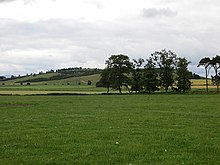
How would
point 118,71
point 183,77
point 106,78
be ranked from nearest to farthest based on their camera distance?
1. point 183,77
2. point 118,71
3. point 106,78

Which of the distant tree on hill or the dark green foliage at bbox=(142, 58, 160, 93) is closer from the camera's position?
the dark green foliage at bbox=(142, 58, 160, 93)

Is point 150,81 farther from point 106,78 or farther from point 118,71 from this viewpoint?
point 106,78

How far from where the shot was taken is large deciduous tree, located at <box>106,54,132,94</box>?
125 meters

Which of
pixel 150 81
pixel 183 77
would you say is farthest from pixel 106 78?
pixel 183 77

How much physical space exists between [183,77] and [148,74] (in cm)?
1167

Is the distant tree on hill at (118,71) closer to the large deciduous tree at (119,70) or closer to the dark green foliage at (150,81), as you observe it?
the large deciduous tree at (119,70)

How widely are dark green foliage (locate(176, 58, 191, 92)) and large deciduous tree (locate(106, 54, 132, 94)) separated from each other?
17886 millimetres

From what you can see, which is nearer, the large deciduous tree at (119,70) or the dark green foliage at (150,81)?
the dark green foliage at (150,81)

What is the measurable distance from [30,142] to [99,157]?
18.1ft

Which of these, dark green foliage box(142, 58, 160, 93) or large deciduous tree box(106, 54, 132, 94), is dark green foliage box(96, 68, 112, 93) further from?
→ dark green foliage box(142, 58, 160, 93)

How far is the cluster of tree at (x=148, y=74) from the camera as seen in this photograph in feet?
393

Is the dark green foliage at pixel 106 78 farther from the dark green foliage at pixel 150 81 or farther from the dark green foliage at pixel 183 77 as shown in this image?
the dark green foliage at pixel 183 77

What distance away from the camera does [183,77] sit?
387 feet

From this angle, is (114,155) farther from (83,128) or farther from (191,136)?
(83,128)
